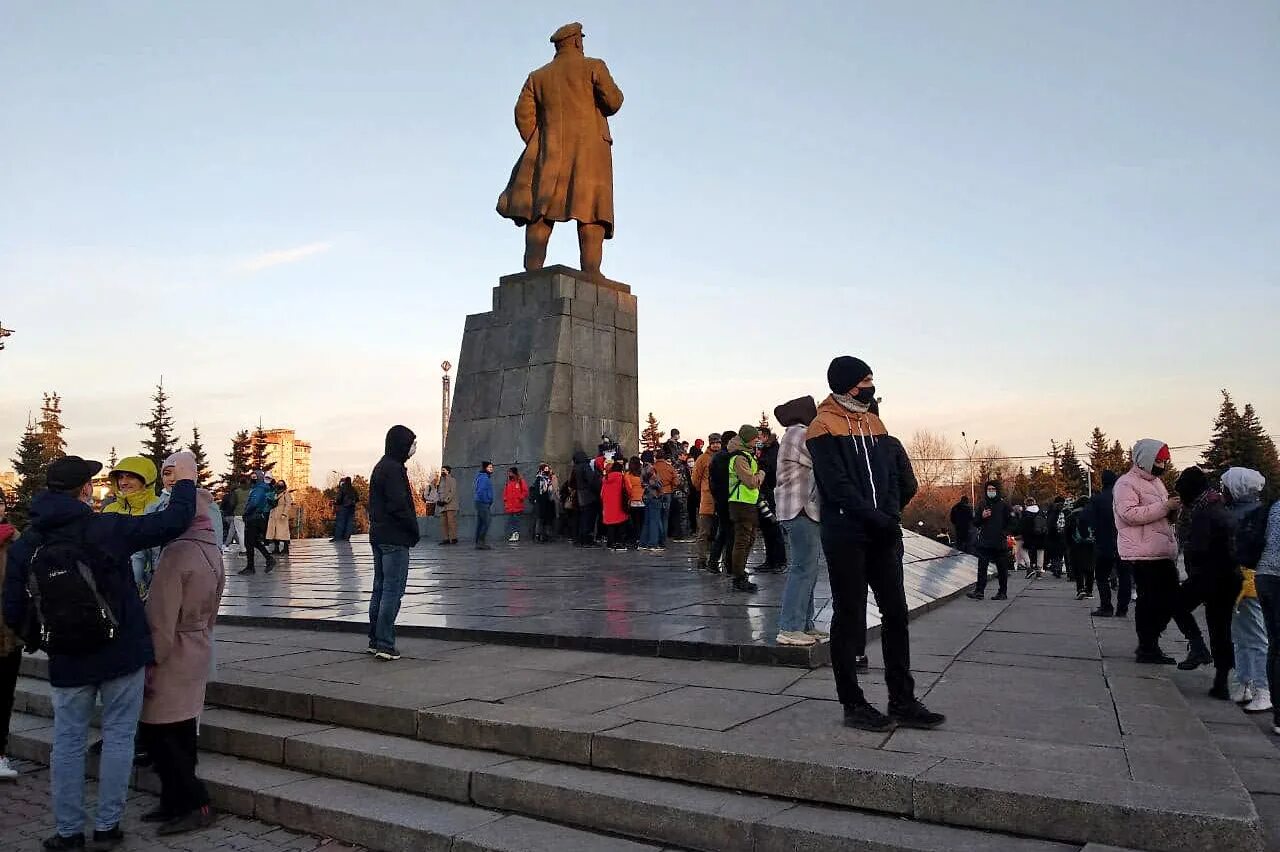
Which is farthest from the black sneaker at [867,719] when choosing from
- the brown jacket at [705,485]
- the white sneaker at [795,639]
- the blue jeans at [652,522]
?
the blue jeans at [652,522]

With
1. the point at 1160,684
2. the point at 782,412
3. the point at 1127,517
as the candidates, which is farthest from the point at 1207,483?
the point at 782,412

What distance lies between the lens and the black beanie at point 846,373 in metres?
4.94

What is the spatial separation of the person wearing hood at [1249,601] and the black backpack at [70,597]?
619 centimetres

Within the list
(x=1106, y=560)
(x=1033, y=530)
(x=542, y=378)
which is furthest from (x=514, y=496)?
(x=1033, y=530)

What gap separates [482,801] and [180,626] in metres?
1.69

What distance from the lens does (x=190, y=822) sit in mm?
4707

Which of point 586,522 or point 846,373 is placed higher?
point 846,373

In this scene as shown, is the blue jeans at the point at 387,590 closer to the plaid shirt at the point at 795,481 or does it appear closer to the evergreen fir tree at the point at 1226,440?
the plaid shirt at the point at 795,481

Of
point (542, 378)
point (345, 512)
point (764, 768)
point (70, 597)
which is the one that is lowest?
point (764, 768)

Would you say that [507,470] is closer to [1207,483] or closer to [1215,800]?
[1207,483]

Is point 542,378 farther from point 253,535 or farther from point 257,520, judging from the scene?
point 253,535

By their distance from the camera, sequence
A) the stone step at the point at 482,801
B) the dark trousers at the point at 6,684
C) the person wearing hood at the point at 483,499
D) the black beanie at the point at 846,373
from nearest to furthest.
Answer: the stone step at the point at 482,801, the black beanie at the point at 846,373, the dark trousers at the point at 6,684, the person wearing hood at the point at 483,499

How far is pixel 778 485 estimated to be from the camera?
6.50 meters

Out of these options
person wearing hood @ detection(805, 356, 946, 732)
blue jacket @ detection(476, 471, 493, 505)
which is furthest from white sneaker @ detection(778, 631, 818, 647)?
blue jacket @ detection(476, 471, 493, 505)
